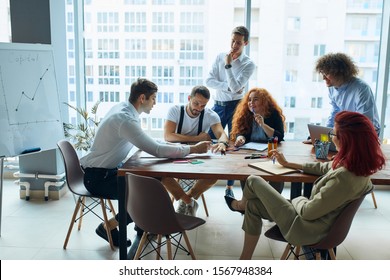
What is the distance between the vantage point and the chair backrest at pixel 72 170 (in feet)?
9.37

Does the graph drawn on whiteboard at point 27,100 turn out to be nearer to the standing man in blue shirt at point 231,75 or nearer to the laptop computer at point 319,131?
the standing man in blue shirt at point 231,75

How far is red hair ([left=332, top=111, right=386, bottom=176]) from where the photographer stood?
1.88m

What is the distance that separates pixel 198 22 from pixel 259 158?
2.11 metres

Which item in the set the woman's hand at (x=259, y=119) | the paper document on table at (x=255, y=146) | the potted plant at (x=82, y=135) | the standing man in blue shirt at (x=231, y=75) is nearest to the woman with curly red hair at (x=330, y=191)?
the paper document on table at (x=255, y=146)

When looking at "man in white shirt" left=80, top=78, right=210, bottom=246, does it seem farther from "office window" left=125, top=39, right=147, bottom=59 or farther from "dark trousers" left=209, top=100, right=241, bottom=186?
"office window" left=125, top=39, right=147, bottom=59

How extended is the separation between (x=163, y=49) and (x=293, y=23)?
1.39 m

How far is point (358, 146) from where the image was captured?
6.29ft

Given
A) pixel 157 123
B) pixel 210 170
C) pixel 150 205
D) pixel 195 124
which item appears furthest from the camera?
pixel 157 123

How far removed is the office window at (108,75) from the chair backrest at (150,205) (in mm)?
2457

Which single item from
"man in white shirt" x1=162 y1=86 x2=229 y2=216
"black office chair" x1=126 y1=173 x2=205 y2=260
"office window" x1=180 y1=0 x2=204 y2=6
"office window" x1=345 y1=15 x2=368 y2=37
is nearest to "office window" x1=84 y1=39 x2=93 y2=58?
"office window" x1=180 y1=0 x2=204 y2=6

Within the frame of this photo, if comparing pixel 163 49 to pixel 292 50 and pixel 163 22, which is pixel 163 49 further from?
pixel 292 50

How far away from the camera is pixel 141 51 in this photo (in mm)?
4305

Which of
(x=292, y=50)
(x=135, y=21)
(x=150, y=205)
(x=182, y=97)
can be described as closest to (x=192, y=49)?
(x=182, y=97)
